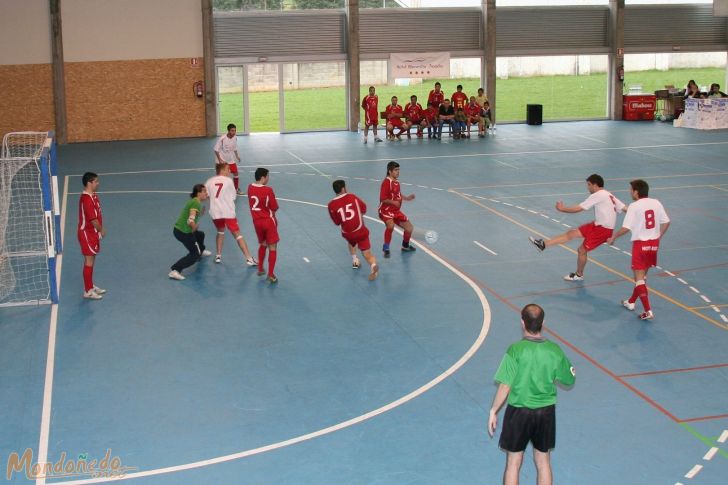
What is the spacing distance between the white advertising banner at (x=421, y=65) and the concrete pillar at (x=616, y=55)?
785 centimetres

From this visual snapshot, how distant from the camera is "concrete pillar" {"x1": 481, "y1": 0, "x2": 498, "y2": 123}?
3994 centimetres

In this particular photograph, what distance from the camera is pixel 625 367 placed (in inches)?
479

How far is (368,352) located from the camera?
12.9 metres

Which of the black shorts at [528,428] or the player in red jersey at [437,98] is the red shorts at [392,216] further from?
the player in red jersey at [437,98]

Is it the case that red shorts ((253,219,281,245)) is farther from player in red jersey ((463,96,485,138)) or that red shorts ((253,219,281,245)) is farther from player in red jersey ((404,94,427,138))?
player in red jersey ((463,96,485,138))

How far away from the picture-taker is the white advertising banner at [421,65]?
39469 millimetres

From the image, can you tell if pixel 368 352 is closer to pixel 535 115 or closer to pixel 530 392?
pixel 530 392

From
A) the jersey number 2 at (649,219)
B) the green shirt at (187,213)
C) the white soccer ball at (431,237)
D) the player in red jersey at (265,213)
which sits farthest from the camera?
the white soccer ball at (431,237)


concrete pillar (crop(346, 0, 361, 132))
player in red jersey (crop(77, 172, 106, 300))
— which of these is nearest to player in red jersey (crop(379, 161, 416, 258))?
player in red jersey (crop(77, 172, 106, 300))

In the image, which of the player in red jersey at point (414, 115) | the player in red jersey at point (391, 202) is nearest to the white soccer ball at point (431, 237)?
the player in red jersey at point (391, 202)

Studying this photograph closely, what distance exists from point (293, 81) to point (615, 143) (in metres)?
14.7

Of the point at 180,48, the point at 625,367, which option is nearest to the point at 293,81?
the point at 180,48

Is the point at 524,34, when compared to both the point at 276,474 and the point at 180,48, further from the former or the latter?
the point at 276,474

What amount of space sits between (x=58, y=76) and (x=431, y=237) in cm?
2288
